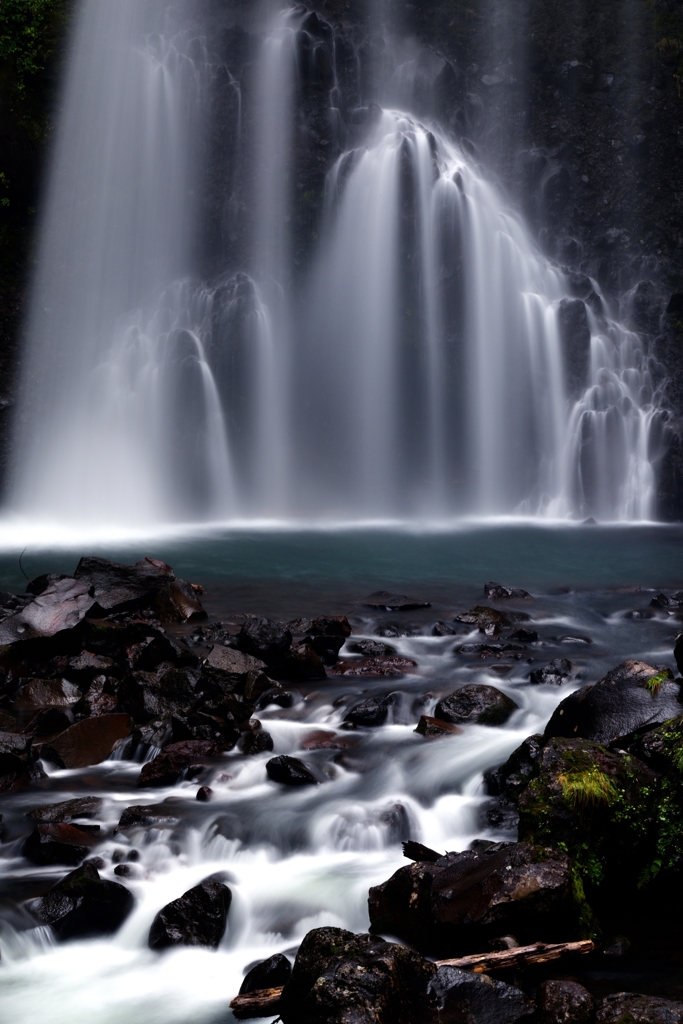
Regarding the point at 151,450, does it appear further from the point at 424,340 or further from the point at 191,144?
the point at 191,144

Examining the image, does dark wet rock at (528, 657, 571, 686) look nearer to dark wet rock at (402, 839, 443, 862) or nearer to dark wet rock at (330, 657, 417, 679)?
dark wet rock at (330, 657, 417, 679)

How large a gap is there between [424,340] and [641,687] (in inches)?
939

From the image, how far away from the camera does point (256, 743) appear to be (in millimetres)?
6293

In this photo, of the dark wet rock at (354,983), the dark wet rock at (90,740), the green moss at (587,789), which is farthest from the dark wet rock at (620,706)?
the dark wet rock at (90,740)

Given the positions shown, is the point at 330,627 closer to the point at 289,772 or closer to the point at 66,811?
the point at 289,772

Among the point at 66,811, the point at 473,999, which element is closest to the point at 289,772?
the point at 66,811

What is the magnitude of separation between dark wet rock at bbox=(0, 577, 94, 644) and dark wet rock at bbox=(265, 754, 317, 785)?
3348 millimetres

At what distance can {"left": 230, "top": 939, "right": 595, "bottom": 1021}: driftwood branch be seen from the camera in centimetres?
342

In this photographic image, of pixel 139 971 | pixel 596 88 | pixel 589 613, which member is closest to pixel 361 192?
pixel 596 88

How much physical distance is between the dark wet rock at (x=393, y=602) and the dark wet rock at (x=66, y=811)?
6329 millimetres

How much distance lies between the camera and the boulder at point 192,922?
4148mm

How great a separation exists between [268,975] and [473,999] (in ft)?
3.28

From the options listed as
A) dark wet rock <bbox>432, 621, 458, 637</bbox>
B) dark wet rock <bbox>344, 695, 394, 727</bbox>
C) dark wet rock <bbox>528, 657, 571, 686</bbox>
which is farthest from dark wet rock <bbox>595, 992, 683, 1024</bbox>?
dark wet rock <bbox>432, 621, 458, 637</bbox>

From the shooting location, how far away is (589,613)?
448 inches
